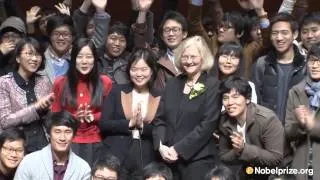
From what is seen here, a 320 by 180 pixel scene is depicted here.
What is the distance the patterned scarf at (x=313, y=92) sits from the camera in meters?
5.16

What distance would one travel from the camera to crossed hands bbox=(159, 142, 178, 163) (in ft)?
17.3

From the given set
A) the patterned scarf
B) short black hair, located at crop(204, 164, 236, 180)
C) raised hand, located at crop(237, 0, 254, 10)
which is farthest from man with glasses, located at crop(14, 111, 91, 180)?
raised hand, located at crop(237, 0, 254, 10)

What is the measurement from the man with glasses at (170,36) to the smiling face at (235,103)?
3.01 ft

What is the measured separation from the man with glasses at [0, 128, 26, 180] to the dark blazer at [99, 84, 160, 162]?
2.10ft

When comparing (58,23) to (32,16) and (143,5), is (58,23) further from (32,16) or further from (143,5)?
(143,5)

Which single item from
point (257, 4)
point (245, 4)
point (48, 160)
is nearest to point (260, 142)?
point (48, 160)

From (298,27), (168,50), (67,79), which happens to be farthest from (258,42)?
(67,79)

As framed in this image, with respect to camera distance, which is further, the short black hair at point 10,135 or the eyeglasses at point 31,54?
the eyeglasses at point 31,54

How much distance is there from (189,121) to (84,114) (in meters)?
0.81

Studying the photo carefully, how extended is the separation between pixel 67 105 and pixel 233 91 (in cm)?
129

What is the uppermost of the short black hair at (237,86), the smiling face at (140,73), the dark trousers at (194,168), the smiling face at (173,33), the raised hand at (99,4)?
the raised hand at (99,4)

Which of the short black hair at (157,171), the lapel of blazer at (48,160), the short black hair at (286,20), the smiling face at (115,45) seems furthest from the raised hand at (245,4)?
the lapel of blazer at (48,160)

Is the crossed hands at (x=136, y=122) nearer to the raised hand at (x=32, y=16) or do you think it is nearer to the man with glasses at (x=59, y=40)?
the man with glasses at (x=59, y=40)

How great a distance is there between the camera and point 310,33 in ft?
20.2
